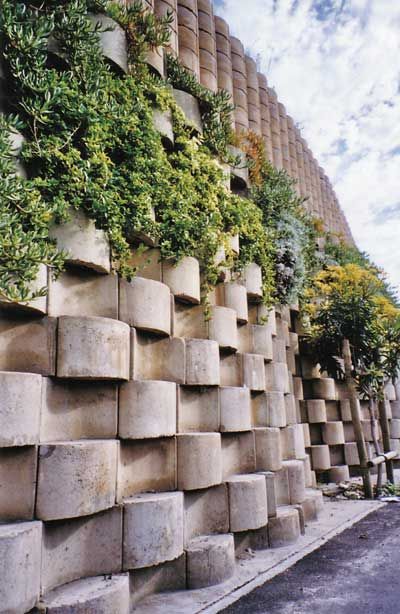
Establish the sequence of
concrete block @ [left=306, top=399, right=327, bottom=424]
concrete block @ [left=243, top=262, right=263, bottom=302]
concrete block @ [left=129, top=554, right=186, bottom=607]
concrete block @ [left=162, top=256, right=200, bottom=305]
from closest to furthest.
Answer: concrete block @ [left=129, top=554, right=186, bottom=607] → concrete block @ [left=162, top=256, right=200, bottom=305] → concrete block @ [left=243, top=262, right=263, bottom=302] → concrete block @ [left=306, top=399, right=327, bottom=424]

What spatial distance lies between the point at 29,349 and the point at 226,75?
4.59m

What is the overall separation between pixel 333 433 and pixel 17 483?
5.93 m

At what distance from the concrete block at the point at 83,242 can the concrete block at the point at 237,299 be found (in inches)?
63.2

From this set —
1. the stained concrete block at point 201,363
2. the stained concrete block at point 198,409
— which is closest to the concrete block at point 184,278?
the stained concrete block at point 201,363

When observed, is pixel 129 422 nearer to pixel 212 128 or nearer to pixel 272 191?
pixel 212 128

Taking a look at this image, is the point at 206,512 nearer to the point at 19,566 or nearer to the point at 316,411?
the point at 19,566

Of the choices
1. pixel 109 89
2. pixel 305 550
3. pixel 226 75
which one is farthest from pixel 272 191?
pixel 305 550

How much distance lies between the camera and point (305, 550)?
465 cm

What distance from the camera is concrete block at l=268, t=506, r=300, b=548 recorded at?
186 inches

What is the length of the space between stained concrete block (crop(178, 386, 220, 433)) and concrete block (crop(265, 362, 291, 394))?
4.26 ft

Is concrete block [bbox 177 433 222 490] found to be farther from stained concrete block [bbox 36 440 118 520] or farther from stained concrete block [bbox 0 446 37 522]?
stained concrete block [bbox 0 446 37 522]

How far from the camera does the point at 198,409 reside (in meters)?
4.29

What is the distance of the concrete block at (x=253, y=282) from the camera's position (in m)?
5.43

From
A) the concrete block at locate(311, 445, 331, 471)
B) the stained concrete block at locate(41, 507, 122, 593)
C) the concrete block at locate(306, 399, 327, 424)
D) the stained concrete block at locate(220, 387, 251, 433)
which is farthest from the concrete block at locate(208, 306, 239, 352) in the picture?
the concrete block at locate(311, 445, 331, 471)
